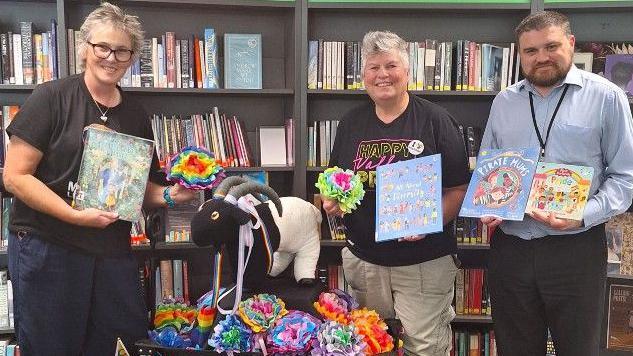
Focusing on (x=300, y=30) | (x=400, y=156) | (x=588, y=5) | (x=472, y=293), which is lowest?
(x=472, y=293)

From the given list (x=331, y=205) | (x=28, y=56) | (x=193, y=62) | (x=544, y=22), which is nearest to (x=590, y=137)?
(x=544, y=22)

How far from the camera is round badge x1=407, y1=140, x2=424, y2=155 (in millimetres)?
1975

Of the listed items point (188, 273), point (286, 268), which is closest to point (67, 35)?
point (188, 273)

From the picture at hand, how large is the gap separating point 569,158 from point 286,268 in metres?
1.16

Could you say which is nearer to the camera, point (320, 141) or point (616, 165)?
point (616, 165)

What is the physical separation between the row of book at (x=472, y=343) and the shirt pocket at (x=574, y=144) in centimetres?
146

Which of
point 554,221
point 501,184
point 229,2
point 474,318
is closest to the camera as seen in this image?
point 554,221

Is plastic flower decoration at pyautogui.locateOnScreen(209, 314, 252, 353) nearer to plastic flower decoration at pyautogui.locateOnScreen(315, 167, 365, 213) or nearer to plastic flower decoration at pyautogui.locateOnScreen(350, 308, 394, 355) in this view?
plastic flower decoration at pyautogui.locateOnScreen(350, 308, 394, 355)

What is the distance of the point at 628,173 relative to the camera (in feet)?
6.05

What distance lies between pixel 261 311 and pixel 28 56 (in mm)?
1826

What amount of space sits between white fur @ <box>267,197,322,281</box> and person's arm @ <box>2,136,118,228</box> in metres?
0.64

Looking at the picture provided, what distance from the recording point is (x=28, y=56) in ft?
8.52

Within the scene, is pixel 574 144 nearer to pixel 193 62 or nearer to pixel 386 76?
pixel 386 76

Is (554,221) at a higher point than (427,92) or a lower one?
lower
